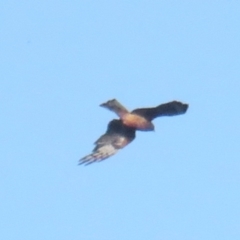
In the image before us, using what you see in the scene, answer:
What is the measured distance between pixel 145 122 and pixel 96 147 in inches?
41.7

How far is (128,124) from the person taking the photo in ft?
388

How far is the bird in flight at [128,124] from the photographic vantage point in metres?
118

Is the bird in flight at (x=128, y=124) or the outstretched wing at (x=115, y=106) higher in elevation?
the outstretched wing at (x=115, y=106)

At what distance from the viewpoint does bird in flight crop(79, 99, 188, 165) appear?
118062 millimetres

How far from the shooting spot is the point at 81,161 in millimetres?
117250

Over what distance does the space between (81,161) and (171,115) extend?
6.72 feet

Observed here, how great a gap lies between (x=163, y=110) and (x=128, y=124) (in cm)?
71

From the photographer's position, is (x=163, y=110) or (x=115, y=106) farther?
(x=115, y=106)

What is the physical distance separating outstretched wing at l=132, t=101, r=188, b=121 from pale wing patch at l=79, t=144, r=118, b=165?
3.03 ft

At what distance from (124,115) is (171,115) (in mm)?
981

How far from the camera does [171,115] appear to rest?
118 m

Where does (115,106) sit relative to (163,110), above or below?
above

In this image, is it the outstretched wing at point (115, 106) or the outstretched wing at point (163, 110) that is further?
the outstretched wing at point (115, 106)

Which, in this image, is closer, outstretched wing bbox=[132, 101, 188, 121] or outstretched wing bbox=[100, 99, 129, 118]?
outstretched wing bbox=[132, 101, 188, 121]
